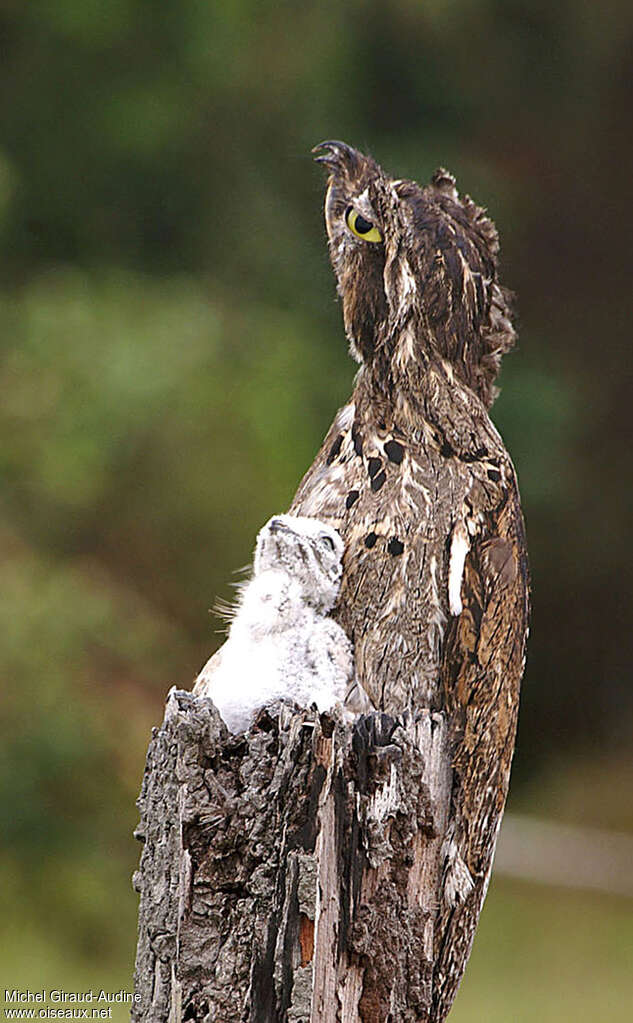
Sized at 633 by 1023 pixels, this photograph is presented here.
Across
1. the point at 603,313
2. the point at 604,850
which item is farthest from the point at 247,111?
the point at 604,850

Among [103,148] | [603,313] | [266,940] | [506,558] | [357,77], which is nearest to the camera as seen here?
[266,940]

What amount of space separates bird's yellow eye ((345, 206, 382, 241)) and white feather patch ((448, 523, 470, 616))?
0.41 metres

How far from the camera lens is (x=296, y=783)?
57.1 inches

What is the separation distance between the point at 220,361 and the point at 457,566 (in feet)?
11.2

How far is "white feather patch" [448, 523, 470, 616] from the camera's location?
167 centimetres

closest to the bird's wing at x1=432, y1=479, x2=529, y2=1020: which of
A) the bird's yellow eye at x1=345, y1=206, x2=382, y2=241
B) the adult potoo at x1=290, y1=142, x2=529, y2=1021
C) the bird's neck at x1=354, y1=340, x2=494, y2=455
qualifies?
the adult potoo at x1=290, y1=142, x2=529, y2=1021

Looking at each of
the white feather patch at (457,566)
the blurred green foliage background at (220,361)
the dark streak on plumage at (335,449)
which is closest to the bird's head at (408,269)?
the dark streak on plumage at (335,449)

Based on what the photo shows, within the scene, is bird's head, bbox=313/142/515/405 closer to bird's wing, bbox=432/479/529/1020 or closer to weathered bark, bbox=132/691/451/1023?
bird's wing, bbox=432/479/529/1020

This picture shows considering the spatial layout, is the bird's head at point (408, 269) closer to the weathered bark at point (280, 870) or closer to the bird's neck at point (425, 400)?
the bird's neck at point (425, 400)

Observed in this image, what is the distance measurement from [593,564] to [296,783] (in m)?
5.77

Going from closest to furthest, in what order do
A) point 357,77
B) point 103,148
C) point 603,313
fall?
1. point 103,148
2. point 357,77
3. point 603,313

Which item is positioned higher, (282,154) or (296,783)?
(282,154)

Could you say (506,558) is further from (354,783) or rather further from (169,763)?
(169,763)

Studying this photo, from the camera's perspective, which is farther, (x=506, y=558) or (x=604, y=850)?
(x=604, y=850)
